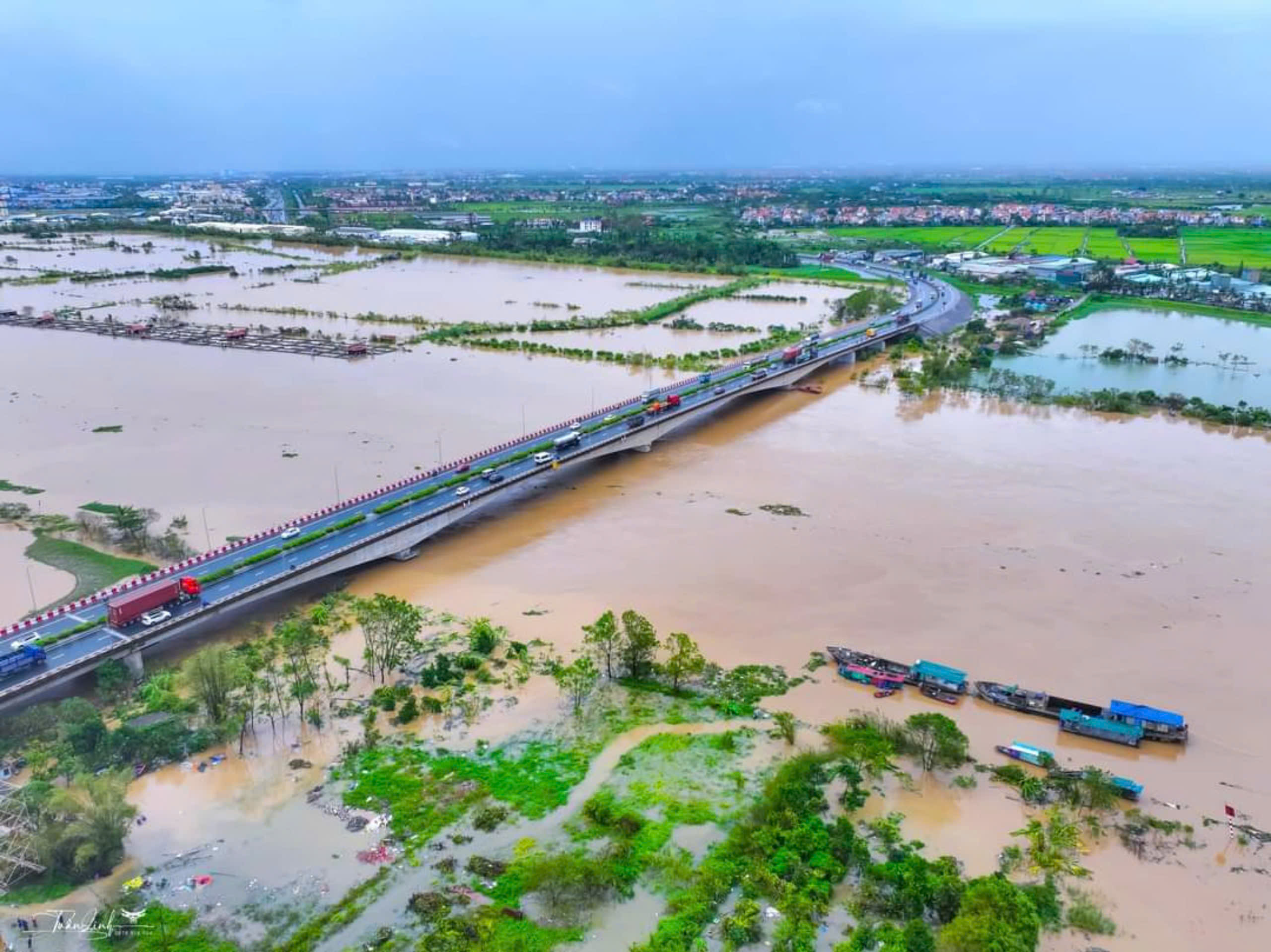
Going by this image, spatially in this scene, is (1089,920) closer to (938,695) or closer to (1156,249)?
(938,695)

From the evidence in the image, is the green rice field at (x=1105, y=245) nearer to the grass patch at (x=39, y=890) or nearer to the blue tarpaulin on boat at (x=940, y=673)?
the blue tarpaulin on boat at (x=940, y=673)

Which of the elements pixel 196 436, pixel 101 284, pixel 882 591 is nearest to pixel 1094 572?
pixel 882 591

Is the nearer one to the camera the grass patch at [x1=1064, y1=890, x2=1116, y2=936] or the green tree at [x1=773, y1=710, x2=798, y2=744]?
the grass patch at [x1=1064, y1=890, x2=1116, y2=936]

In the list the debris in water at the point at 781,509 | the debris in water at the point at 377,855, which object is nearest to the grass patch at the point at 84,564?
the debris in water at the point at 377,855

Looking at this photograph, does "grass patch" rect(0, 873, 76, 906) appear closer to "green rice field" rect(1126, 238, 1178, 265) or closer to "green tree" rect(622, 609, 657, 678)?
"green tree" rect(622, 609, 657, 678)

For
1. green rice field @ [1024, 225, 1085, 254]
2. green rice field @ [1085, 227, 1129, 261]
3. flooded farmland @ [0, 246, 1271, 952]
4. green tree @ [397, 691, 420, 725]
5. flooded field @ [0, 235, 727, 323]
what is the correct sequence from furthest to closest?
green rice field @ [1024, 225, 1085, 254] < green rice field @ [1085, 227, 1129, 261] < flooded field @ [0, 235, 727, 323] < green tree @ [397, 691, 420, 725] < flooded farmland @ [0, 246, 1271, 952]

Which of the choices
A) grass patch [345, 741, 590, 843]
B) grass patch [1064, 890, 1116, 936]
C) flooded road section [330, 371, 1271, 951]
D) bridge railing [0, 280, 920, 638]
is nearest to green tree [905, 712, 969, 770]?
flooded road section [330, 371, 1271, 951]

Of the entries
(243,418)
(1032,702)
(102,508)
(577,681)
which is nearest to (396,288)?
(243,418)
